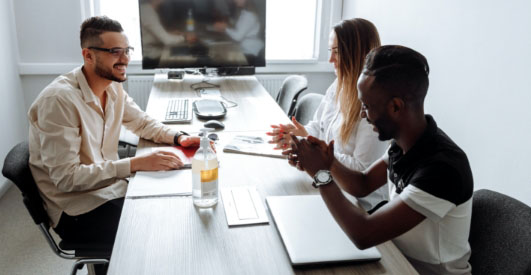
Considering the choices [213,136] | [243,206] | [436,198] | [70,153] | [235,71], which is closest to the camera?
[436,198]

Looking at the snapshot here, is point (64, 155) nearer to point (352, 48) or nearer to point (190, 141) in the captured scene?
point (190, 141)

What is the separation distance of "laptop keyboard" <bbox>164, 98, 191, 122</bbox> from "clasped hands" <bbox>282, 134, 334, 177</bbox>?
0.96m

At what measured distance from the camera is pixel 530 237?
104cm

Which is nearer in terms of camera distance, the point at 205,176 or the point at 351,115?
the point at 205,176

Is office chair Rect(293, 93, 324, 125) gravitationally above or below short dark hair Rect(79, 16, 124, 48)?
below

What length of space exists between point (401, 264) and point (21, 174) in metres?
1.24

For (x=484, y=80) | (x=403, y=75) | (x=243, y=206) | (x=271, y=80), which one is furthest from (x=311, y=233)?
(x=271, y=80)

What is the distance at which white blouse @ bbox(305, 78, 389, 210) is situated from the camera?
62.8 inches

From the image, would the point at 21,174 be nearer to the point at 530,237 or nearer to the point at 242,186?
the point at 242,186

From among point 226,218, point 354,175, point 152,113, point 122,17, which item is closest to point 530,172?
point 354,175

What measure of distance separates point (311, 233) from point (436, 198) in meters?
0.31

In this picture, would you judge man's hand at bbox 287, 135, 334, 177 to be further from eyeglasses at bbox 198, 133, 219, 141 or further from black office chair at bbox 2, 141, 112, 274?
black office chair at bbox 2, 141, 112, 274

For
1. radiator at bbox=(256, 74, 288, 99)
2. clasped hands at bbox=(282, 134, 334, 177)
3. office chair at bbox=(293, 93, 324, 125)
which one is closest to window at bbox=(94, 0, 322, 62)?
radiator at bbox=(256, 74, 288, 99)

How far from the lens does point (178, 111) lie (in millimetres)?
2316
